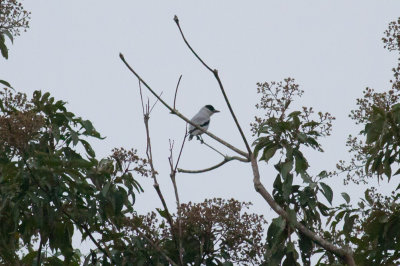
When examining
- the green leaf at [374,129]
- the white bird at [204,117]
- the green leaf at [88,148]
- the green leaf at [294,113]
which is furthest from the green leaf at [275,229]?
the white bird at [204,117]

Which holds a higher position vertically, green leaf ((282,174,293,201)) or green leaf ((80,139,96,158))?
green leaf ((80,139,96,158))

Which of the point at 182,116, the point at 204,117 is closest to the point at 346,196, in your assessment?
the point at 182,116

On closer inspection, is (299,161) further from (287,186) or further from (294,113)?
(294,113)

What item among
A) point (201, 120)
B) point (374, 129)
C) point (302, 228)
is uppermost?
point (201, 120)

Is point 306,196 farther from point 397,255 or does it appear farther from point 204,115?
point 204,115

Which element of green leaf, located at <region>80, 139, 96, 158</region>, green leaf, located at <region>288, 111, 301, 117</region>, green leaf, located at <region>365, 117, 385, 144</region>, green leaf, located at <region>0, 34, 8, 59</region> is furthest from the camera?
green leaf, located at <region>0, 34, 8, 59</region>

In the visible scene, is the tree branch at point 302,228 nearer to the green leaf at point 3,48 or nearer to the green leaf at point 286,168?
the green leaf at point 286,168

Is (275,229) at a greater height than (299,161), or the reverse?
(299,161)

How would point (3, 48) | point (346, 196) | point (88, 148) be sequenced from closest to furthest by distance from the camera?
point (346, 196) → point (88, 148) → point (3, 48)

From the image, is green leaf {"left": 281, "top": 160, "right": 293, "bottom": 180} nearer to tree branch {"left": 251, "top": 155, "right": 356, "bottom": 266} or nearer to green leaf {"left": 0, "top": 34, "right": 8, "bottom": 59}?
tree branch {"left": 251, "top": 155, "right": 356, "bottom": 266}

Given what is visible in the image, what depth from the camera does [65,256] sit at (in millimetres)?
5066

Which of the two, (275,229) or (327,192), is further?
(327,192)

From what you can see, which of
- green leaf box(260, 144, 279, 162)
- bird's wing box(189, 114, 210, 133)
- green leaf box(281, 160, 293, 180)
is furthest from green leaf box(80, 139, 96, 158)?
bird's wing box(189, 114, 210, 133)

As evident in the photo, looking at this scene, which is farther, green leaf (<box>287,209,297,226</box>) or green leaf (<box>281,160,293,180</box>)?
green leaf (<box>281,160,293,180</box>)
